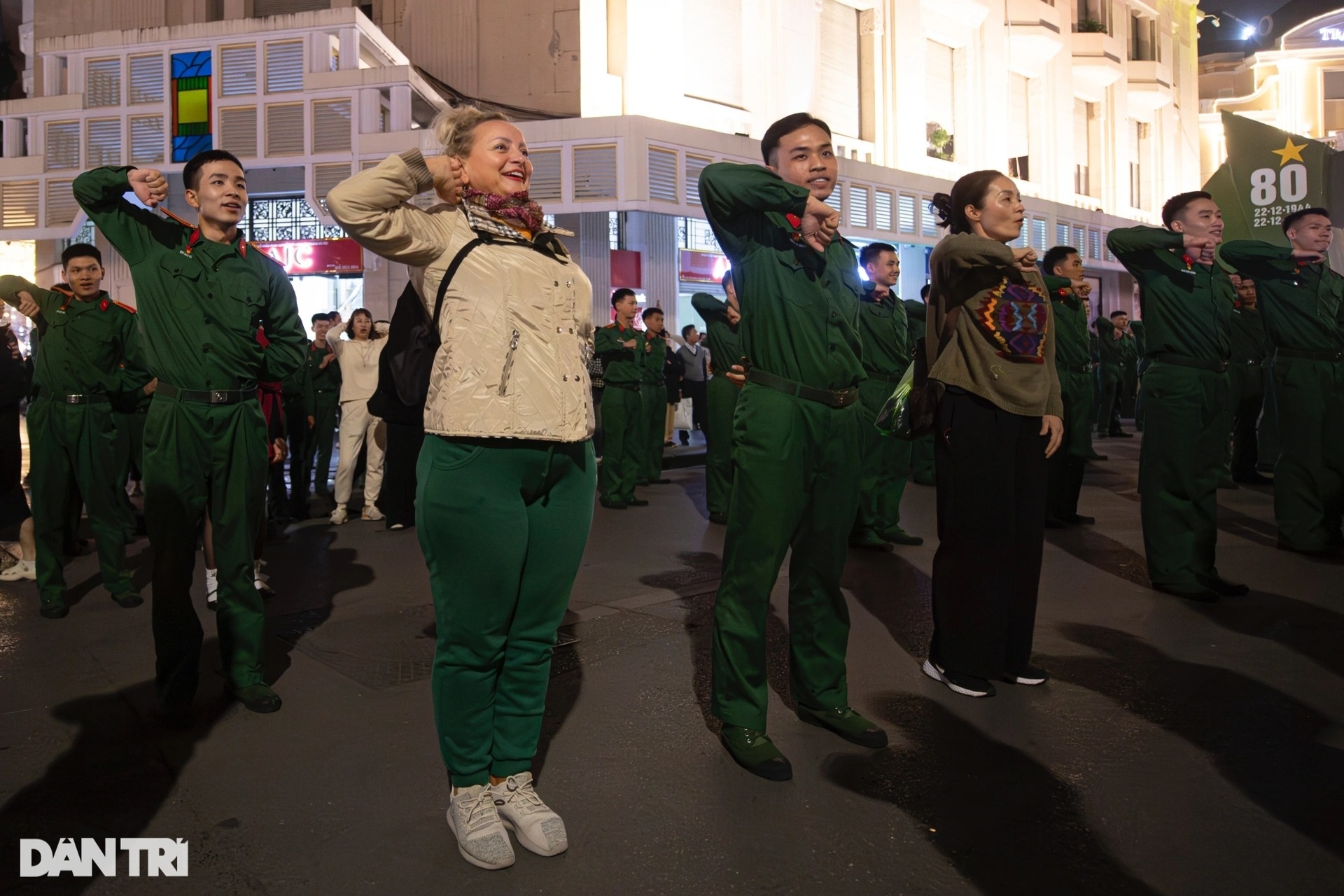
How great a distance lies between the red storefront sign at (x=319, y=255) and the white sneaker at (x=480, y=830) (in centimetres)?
2102

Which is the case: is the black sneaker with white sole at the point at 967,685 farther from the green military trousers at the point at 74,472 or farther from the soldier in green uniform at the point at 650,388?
the soldier in green uniform at the point at 650,388

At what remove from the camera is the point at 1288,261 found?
21.1ft

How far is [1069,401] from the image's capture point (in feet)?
28.1

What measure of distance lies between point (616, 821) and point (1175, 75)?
39.9 meters

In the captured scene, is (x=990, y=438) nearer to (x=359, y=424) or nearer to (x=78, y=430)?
(x=78, y=430)

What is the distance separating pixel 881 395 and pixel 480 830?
236 inches

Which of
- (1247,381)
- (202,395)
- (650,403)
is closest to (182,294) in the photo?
(202,395)

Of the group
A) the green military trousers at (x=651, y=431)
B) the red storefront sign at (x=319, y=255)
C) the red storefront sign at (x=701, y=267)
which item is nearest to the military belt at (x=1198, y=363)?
the green military trousers at (x=651, y=431)

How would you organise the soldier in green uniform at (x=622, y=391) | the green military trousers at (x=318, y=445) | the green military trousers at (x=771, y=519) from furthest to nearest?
the soldier in green uniform at (x=622, y=391) < the green military trousers at (x=318, y=445) < the green military trousers at (x=771, y=519)

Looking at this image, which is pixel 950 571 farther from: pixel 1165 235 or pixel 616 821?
pixel 1165 235

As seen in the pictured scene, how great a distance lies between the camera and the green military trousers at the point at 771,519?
342cm

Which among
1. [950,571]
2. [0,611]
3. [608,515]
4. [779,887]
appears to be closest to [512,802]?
[779,887]

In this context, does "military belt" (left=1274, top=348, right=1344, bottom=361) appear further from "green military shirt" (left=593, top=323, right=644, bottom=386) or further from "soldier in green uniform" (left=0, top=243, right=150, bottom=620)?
"soldier in green uniform" (left=0, top=243, right=150, bottom=620)

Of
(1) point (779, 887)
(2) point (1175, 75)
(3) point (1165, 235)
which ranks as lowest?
(1) point (779, 887)
